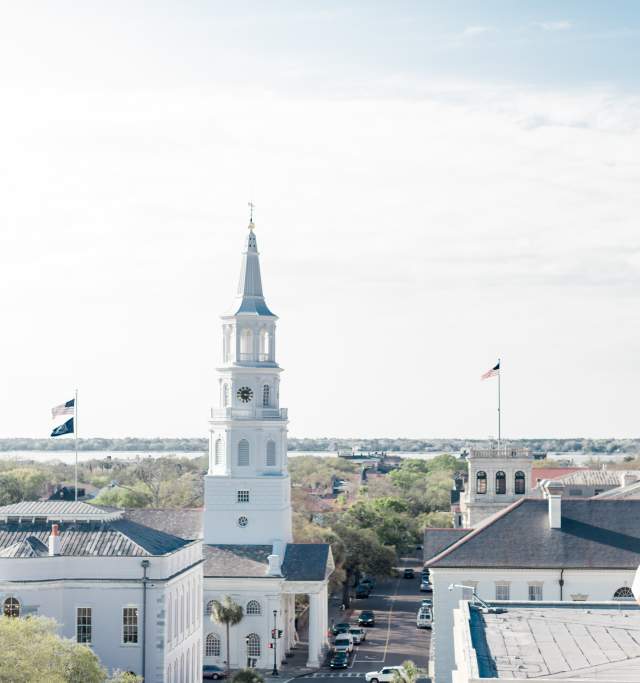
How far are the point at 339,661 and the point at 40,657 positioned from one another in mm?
34963

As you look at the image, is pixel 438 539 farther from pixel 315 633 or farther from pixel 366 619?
pixel 366 619

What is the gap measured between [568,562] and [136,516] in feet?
114

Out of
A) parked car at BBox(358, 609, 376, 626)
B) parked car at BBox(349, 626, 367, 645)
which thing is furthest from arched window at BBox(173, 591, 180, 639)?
parked car at BBox(358, 609, 376, 626)

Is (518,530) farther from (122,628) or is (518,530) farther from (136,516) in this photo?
(136,516)

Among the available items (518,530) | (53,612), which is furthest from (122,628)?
(518,530)

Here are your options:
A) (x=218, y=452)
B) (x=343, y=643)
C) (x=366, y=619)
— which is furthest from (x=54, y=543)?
(x=366, y=619)

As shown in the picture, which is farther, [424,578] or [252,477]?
[424,578]

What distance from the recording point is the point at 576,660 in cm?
3023

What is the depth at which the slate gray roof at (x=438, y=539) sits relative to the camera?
65769 millimetres

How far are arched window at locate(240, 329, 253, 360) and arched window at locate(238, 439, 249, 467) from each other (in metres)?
5.27

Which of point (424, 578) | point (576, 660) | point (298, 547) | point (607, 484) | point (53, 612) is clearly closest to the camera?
point (576, 660)

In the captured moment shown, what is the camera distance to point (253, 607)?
81.6 metres

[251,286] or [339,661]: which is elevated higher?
[251,286]

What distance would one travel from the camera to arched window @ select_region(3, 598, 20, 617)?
6128 cm
